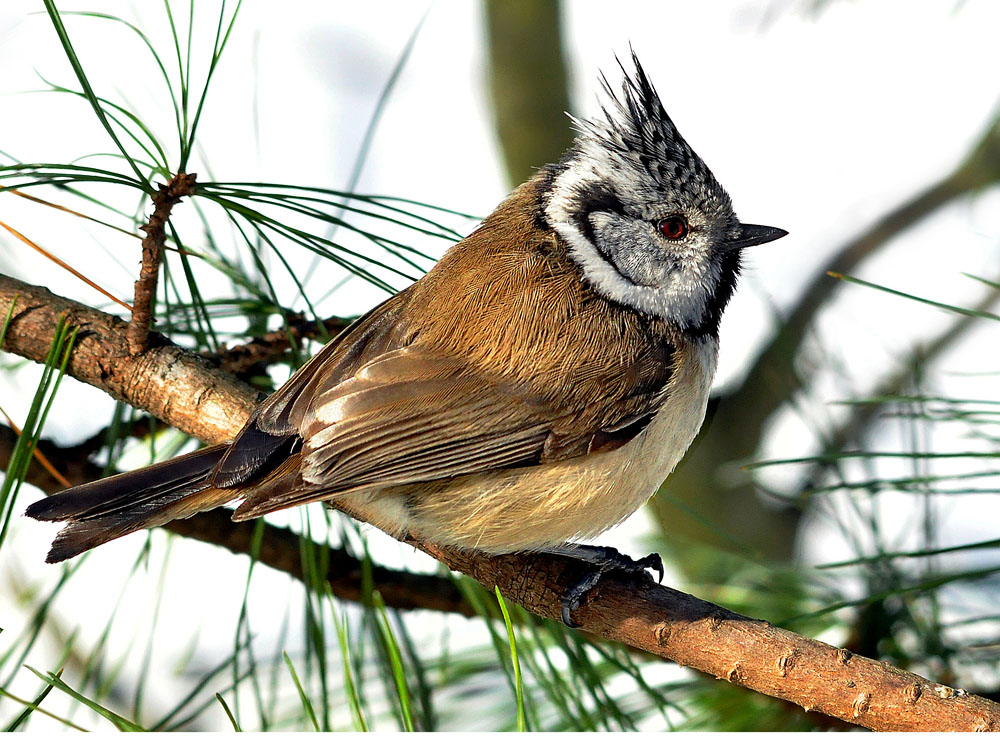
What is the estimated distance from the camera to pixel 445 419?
139 centimetres

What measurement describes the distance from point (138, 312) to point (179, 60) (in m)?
0.33

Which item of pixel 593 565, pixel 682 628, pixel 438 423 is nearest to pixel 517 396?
pixel 438 423

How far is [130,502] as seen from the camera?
1.24 meters

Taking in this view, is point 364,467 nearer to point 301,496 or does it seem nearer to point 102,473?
point 301,496

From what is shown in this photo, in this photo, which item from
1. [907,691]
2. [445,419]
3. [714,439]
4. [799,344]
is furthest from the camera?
[714,439]

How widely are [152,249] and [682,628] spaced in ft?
2.71

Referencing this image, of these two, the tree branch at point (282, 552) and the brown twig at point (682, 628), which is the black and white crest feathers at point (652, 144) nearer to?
the brown twig at point (682, 628)

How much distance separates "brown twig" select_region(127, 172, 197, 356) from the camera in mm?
1234

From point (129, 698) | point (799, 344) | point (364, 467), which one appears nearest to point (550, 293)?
point (364, 467)

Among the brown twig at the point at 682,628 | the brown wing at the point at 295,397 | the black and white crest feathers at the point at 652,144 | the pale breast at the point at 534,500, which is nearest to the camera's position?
the brown twig at the point at 682,628

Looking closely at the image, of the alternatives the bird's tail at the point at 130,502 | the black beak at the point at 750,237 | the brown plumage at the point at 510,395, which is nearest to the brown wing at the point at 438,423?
the brown plumage at the point at 510,395

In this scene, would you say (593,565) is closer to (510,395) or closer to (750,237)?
(510,395)

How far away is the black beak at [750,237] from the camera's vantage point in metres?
1.67

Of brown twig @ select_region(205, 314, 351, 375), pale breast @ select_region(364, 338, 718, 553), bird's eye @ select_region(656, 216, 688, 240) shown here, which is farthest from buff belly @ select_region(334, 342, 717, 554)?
bird's eye @ select_region(656, 216, 688, 240)
